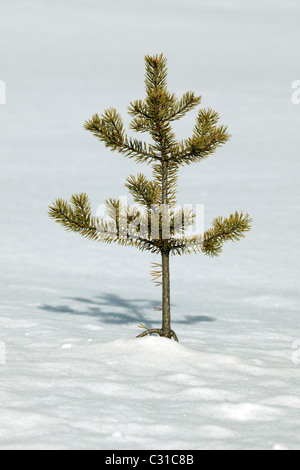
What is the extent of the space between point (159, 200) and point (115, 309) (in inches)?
154

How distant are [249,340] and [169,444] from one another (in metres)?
5.14

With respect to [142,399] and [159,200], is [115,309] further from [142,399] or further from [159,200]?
[142,399]

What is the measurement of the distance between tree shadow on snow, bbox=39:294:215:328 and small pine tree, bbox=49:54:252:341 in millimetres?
2518

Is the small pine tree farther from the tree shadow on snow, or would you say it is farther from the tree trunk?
the tree shadow on snow

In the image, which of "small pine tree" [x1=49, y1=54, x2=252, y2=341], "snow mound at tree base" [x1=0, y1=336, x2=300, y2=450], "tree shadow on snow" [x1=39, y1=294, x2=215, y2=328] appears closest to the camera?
"snow mound at tree base" [x1=0, y1=336, x2=300, y2=450]

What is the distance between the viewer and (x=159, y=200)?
808 cm

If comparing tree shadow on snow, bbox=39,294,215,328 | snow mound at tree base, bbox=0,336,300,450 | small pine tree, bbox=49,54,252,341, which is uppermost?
small pine tree, bbox=49,54,252,341

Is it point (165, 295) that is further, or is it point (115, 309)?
point (115, 309)

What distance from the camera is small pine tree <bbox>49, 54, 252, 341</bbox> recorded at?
7.88 metres

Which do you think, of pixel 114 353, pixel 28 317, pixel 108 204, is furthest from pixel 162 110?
pixel 28 317

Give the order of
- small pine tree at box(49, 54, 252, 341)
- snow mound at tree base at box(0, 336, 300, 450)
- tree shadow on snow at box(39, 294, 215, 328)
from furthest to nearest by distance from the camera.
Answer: tree shadow on snow at box(39, 294, 215, 328) → small pine tree at box(49, 54, 252, 341) → snow mound at tree base at box(0, 336, 300, 450)

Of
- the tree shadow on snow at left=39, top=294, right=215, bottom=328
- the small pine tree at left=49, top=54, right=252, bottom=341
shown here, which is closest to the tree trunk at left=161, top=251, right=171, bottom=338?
the small pine tree at left=49, top=54, right=252, bottom=341

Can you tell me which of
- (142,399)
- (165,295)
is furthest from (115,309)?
(142,399)

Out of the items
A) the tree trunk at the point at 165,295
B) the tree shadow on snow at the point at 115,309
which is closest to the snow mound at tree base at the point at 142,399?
the tree trunk at the point at 165,295
